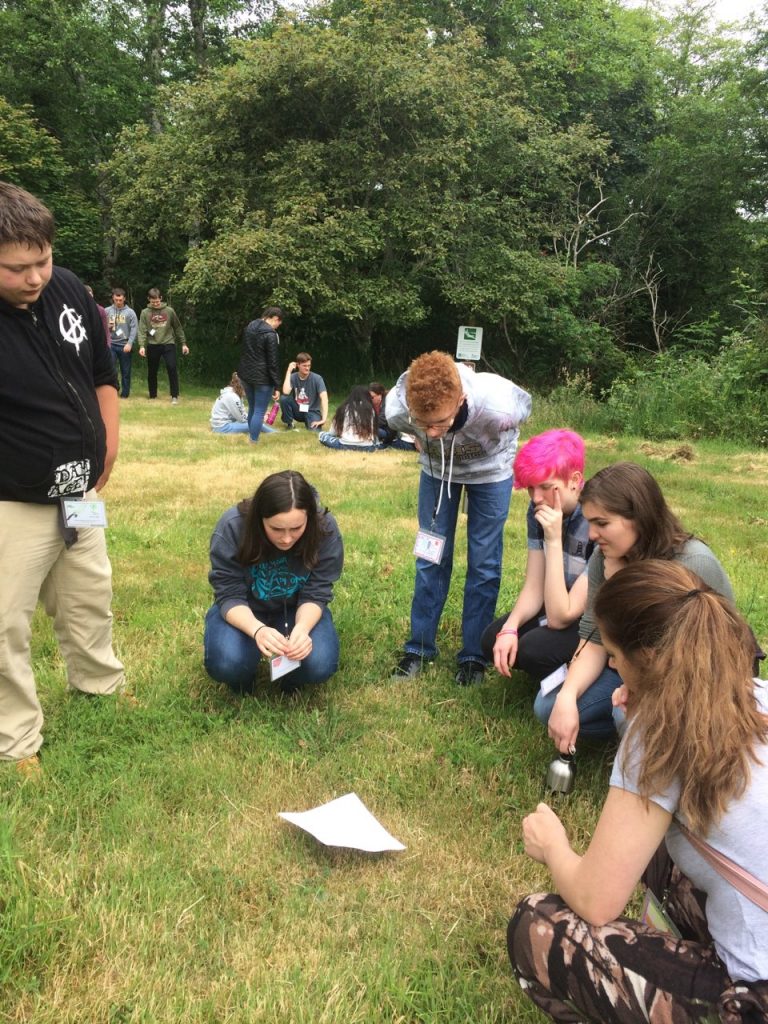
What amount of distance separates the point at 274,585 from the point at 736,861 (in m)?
2.23

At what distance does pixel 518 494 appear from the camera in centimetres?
768

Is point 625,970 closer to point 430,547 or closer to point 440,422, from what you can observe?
point 440,422

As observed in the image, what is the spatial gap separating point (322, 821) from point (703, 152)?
72.6ft

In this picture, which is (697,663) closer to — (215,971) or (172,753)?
(215,971)

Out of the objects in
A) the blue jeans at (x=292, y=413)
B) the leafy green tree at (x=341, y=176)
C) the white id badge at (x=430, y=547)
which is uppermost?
the leafy green tree at (x=341, y=176)

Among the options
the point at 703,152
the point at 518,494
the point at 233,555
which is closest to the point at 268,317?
the point at 518,494

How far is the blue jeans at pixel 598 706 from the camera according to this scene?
110 inches

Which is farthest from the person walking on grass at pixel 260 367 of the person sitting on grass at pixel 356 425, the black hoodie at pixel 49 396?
the black hoodie at pixel 49 396

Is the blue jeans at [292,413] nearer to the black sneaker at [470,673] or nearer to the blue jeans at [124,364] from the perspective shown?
the blue jeans at [124,364]

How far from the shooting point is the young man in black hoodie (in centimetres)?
238

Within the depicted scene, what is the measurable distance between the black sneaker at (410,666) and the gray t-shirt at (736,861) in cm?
211

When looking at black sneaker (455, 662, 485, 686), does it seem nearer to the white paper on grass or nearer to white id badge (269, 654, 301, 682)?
white id badge (269, 654, 301, 682)

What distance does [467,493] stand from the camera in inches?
143

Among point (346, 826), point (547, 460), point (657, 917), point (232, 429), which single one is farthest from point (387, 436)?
point (657, 917)
